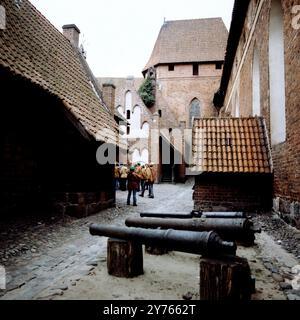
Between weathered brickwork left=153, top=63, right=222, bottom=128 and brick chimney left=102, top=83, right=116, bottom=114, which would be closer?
brick chimney left=102, top=83, right=116, bottom=114

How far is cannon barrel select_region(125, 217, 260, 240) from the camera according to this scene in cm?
411

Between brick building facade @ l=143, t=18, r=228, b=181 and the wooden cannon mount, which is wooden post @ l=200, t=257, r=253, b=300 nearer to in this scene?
the wooden cannon mount

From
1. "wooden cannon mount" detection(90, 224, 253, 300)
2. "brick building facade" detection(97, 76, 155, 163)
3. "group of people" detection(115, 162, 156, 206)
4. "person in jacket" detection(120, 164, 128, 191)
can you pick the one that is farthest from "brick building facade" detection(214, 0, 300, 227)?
"brick building facade" detection(97, 76, 155, 163)

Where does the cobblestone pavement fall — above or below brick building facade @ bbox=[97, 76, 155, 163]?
below

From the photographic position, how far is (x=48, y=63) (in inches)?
354

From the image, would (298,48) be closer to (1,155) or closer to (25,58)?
(25,58)

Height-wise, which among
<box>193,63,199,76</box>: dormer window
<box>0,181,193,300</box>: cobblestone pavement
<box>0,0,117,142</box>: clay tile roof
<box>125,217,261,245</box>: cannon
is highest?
<box>193,63,199,76</box>: dormer window

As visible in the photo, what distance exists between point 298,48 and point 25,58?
621 cm

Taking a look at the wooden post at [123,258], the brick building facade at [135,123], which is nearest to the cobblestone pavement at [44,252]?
the wooden post at [123,258]

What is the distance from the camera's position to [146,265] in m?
4.53

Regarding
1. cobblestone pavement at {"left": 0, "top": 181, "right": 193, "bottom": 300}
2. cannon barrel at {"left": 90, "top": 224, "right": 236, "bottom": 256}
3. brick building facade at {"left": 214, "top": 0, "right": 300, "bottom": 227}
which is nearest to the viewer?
cannon barrel at {"left": 90, "top": 224, "right": 236, "bottom": 256}

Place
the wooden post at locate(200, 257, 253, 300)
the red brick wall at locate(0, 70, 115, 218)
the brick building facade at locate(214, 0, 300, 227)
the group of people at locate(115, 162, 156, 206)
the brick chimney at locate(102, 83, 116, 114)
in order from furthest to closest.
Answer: the brick chimney at locate(102, 83, 116, 114) < the group of people at locate(115, 162, 156, 206) < the red brick wall at locate(0, 70, 115, 218) < the brick building facade at locate(214, 0, 300, 227) < the wooden post at locate(200, 257, 253, 300)

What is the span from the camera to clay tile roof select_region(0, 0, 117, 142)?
279 inches
